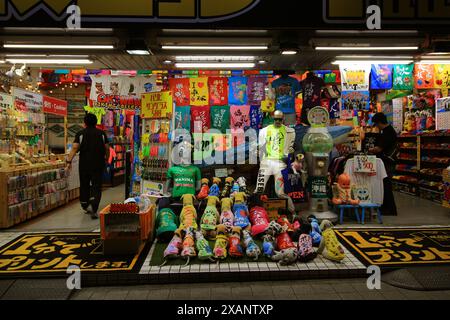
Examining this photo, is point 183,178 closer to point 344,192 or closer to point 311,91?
point 344,192

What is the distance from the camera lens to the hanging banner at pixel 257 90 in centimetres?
725

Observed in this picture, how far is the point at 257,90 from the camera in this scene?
7.25 meters

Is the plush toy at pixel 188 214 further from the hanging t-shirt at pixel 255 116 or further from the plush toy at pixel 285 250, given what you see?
the hanging t-shirt at pixel 255 116

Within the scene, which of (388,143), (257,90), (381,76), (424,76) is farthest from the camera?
(424,76)

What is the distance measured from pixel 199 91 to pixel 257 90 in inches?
49.4

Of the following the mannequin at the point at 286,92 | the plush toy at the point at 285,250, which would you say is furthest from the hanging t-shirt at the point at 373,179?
the plush toy at the point at 285,250

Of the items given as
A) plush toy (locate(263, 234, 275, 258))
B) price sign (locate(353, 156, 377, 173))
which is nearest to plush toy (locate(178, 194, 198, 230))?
plush toy (locate(263, 234, 275, 258))

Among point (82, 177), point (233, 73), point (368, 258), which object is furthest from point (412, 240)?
point (82, 177)

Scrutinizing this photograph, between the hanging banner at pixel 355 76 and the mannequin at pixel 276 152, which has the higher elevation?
the hanging banner at pixel 355 76

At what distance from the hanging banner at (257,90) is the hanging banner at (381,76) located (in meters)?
2.70

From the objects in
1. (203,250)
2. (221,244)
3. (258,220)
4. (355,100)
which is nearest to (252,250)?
(221,244)

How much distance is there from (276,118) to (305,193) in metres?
1.60

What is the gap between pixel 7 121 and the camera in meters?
6.18

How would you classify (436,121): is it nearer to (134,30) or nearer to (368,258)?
(368,258)
